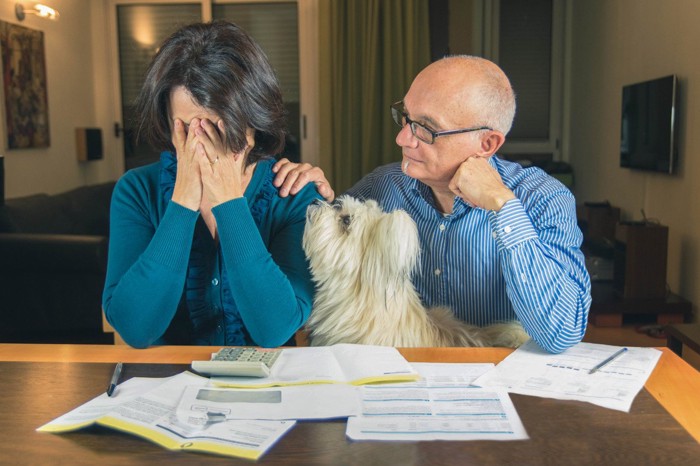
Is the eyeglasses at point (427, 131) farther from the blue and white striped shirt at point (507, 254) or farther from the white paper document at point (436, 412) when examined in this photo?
the white paper document at point (436, 412)

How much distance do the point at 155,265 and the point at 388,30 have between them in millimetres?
4718

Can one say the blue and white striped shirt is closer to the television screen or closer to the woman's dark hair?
the woman's dark hair

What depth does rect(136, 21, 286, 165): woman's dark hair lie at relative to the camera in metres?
1.29

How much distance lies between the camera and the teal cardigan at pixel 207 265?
4.09ft

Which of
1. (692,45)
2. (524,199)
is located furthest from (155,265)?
(692,45)

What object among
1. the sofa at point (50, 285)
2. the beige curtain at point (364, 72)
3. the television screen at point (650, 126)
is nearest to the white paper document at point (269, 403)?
the sofa at point (50, 285)

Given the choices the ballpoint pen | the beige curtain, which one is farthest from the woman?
the beige curtain

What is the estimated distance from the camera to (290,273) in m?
1.35

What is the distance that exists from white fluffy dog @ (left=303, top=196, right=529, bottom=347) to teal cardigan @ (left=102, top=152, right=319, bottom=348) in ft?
0.22

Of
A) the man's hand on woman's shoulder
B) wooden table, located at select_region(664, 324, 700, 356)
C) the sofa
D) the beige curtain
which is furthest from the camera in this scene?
the beige curtain

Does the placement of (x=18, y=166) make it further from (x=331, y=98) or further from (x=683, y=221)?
(x=683, y=221)

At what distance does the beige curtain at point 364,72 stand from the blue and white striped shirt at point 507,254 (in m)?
4.05

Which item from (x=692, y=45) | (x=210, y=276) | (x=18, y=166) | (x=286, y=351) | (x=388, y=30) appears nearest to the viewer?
(x=286, y=351)

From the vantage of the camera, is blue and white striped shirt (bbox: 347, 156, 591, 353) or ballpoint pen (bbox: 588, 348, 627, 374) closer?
ballpoint pen (bbox: 588, 348, 627, 374)
